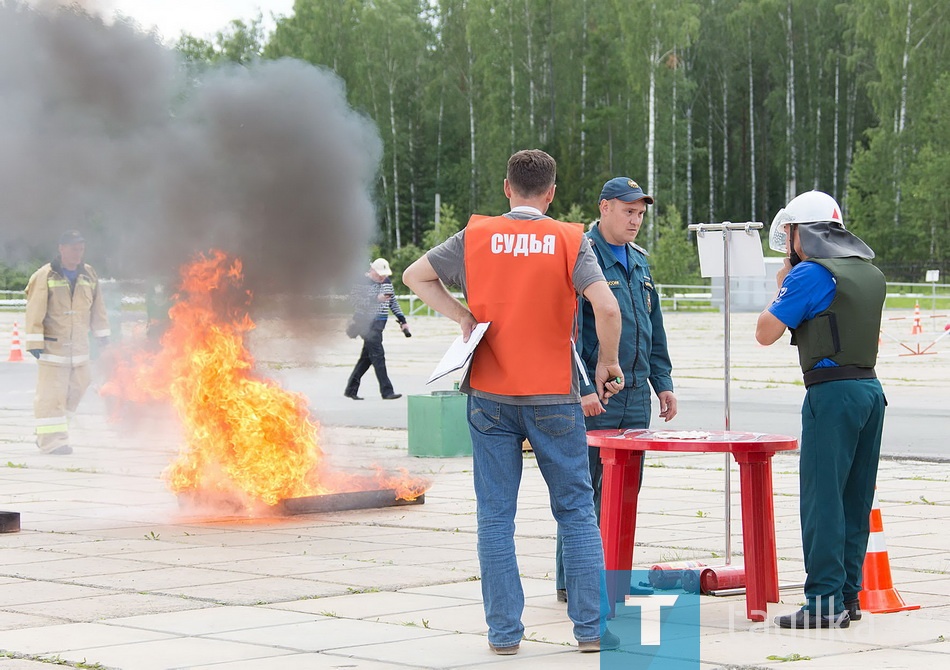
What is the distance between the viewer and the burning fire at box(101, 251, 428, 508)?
9.29m

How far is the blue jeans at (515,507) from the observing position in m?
5.50

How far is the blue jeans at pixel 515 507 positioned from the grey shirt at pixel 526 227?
3 cm

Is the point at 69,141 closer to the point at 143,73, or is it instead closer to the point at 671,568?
the point at 143,73

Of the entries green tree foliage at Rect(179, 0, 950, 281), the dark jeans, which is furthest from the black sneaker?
green tree foliage at Rect(179, 0, 950, 281)

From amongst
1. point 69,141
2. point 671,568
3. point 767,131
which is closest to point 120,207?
point 69,141

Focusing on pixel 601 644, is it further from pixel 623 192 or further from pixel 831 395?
pixel 623 192

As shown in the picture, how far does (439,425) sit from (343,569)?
5.06 metres

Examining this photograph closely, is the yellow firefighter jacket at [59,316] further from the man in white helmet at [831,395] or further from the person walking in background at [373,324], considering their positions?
the man in white helmet at [831,395]

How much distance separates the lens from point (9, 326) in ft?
134

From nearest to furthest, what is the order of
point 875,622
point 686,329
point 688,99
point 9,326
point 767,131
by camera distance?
point 875,622 → point 686,329 → point 9,326 → point 688,99 → point 767,131

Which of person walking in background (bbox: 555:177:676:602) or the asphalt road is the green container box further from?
person walking in background (bbox: 555:177:676:602)

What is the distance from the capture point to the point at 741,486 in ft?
19.7

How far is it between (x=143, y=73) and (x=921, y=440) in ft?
25.8

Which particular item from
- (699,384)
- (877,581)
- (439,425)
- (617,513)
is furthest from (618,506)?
(699,384)
